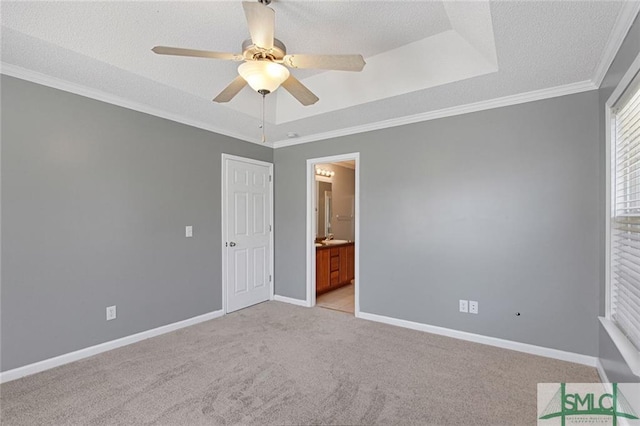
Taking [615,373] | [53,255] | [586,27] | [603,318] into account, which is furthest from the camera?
[53,255]

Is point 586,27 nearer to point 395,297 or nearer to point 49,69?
point 395,297

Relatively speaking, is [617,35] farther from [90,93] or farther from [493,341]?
[90,93]

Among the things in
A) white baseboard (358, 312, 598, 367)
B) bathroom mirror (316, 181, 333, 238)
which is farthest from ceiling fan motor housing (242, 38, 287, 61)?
bathroom mirror (316, 181, 333, 238)

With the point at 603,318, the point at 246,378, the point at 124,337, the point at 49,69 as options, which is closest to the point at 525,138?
the point at 603,318

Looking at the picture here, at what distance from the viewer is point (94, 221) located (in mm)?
2787

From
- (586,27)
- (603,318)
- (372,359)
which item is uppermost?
(586,27)

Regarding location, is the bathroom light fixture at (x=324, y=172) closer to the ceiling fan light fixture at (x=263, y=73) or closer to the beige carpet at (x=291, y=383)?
the beige carpet at (x=291, y=383)

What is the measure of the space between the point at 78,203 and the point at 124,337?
52.5 inches

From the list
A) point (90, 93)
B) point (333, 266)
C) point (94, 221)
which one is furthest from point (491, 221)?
point (90, 93)

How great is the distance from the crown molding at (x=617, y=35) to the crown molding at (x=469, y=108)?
19 cm

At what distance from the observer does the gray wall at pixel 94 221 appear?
237 cm

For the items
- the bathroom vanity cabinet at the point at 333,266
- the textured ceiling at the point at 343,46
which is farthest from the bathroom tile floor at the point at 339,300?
the textured ceiling at the point at 343,46

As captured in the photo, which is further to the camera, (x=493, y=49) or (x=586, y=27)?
(x=493, y=49)

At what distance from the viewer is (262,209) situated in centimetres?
446
